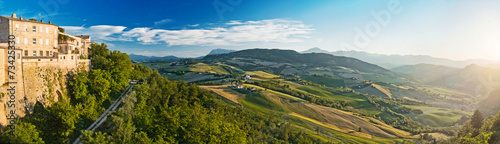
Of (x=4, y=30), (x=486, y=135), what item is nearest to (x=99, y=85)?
(x=4, y=30)

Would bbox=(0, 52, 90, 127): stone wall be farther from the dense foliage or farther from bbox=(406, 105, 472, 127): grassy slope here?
bbox=(406, 105, 472, 127): grassy slope

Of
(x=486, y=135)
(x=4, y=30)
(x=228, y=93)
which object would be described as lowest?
(x=228, y=93)

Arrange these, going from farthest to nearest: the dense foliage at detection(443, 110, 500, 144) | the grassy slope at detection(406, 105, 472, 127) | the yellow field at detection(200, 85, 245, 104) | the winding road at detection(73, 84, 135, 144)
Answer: the grassy slope at detection(406, 105, 472, 127) < the yellow field at detection(200, 85, 245, 104) < the winding road at detection(73, 84, 135, 144) < the dense foliage at detection(443, 110, 500, 144)

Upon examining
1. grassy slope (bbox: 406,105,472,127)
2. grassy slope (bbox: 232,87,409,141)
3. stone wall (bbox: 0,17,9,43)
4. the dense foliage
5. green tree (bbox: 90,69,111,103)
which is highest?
stone wall (bbox: 0,17,9,43)

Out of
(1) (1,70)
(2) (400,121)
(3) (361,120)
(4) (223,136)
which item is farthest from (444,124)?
(1) (1,70)

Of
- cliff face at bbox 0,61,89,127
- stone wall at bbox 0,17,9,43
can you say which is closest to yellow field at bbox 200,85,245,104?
cliff face at bbox 0,61,89,127

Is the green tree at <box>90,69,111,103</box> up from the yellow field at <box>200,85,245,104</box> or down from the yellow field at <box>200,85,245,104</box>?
up

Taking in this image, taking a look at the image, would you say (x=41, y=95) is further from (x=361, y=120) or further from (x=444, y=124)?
(x=444, y=124)

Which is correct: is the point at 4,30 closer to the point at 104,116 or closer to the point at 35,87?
the point at 35,87
